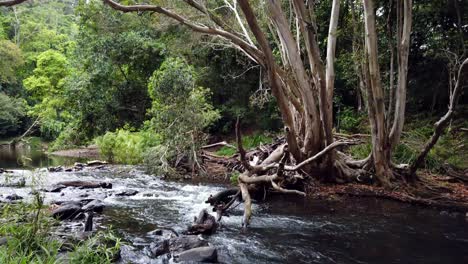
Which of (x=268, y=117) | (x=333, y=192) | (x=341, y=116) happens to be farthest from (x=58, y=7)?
(x=333, y=192)

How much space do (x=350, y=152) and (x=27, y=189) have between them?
32.2 feet

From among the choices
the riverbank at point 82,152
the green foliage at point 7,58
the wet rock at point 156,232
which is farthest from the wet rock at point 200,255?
the green foliage at point 7,58

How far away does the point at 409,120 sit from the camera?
15.1 meters

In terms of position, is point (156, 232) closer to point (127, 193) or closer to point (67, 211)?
point (67, 211)

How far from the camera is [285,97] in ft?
30.6

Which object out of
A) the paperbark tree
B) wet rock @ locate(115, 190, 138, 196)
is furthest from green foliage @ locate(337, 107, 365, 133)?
wet rock @ locate(115, 190, 138, 196)

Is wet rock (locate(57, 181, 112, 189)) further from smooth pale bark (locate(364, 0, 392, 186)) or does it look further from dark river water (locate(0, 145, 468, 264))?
smooth pale bark (locate(364, 0, 392, 186))

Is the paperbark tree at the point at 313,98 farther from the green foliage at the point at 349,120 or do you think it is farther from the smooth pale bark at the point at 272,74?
the green foliage at the point at 349,120

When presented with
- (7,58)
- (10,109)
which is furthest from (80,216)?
(7,58)

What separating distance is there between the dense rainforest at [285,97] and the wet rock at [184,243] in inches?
29.3

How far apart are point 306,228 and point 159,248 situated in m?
2.93

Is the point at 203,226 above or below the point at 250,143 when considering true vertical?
below

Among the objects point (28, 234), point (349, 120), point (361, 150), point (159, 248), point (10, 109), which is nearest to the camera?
point (28, 234)

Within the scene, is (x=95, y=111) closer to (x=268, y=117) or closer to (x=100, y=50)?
(x=100, y=50)
